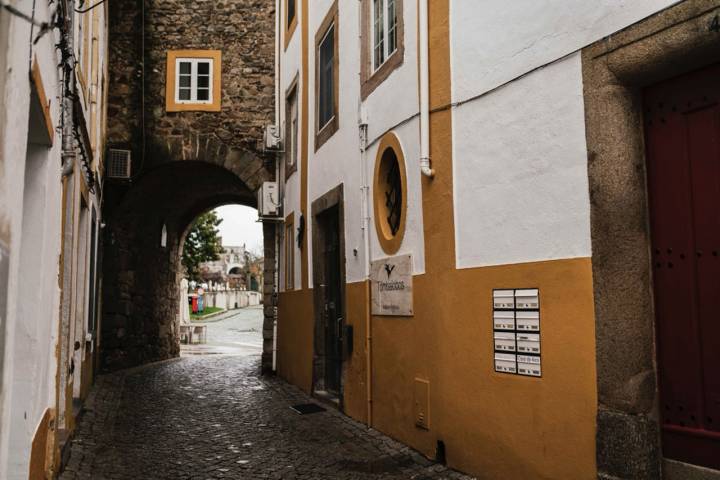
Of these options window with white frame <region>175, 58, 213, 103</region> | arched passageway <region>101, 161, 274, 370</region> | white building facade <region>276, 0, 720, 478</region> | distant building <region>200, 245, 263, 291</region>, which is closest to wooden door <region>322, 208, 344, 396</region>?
white building facade <region>276, 0, 720, 478</region>

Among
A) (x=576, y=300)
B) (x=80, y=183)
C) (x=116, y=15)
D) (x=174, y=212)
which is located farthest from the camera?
(x=174, y=212)

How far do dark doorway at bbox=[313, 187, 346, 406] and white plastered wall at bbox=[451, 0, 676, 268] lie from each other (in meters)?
3.55

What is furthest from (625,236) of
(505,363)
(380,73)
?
Result: (380,73)

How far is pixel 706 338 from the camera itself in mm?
3836

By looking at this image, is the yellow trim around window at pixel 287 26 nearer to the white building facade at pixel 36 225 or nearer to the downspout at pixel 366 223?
the downspout at pixel 366 223

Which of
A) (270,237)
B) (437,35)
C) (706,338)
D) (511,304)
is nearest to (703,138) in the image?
(706,338)

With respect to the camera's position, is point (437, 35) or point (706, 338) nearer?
point (706, 338)

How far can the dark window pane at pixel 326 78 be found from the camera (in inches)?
378

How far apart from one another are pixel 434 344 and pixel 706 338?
247 cm

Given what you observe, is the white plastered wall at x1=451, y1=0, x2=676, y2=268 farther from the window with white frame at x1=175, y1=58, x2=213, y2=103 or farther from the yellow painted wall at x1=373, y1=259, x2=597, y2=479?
the window with white frame at x1=175, y1=58, x2=213, y2=103

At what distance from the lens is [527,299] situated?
4836 millimetres

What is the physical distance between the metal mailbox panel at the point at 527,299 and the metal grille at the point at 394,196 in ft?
7.58

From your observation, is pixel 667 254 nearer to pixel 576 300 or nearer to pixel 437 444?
pixel 576 300

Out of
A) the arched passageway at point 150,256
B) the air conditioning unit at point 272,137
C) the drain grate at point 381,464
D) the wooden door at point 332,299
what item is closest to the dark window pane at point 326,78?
the wooden door at point 332,299
